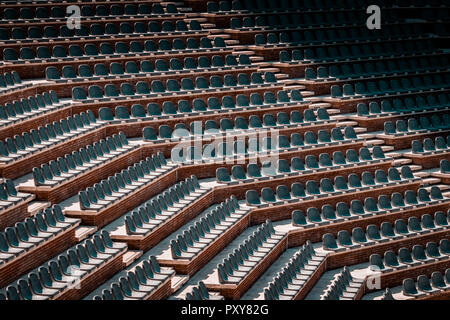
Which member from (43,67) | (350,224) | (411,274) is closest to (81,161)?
(43,67)

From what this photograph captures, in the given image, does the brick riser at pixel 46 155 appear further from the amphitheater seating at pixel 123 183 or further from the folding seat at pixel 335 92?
the folding seat at pixel 335 92

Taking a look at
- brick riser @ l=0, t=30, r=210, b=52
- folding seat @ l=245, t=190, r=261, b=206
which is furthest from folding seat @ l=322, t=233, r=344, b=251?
brick riser @ l=0, t=30, r=210, b=52

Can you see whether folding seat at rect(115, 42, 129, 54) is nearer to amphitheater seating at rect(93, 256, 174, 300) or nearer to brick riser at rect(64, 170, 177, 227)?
brick riser at rect(64, 170, 177, 227)

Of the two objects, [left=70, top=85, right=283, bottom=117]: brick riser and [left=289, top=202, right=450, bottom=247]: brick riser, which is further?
[left=70, top=85, right=283, bottom=117]: brick riser

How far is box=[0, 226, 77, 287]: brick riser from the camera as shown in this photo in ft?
26.5

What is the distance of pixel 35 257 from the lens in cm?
848

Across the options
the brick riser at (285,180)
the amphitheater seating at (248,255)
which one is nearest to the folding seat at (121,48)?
the brick riser at (285,180)

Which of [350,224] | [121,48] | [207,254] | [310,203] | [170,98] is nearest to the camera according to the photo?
[207,254]

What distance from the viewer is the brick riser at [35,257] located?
26.5 feet

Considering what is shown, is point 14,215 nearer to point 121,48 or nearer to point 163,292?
point 163,292

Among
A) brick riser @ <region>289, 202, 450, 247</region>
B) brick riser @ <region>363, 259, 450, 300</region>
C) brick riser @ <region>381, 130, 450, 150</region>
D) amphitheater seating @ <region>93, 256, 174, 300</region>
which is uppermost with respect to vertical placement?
brick riser @ <region>381, 130, 450, 150</region>

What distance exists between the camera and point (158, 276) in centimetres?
890

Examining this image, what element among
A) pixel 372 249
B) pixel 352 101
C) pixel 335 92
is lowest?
pixel 372 249
